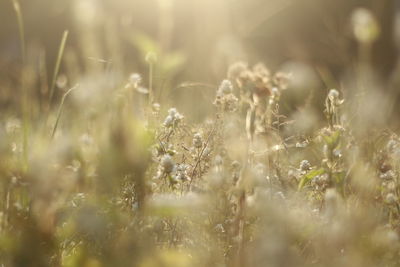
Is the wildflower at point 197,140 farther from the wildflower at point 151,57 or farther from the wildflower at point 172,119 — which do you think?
the wildflower at point 151,57

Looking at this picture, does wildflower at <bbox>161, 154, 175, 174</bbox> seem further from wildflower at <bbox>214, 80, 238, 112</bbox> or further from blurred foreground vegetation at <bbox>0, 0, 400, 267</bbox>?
wildflower at <bbox>214, 80, 238, 112</bbox>

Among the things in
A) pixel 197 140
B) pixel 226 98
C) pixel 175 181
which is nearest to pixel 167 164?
pixel 175 181

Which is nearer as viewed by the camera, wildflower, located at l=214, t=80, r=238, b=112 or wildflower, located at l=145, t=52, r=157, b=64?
wildflower, located at l=145, t=52, r=157, b=64

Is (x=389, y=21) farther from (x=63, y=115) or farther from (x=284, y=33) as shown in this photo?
(x=63, y=115)

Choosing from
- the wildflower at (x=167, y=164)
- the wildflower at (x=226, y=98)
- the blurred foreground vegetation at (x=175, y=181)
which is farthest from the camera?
the wildflower at (x=226, y=98)

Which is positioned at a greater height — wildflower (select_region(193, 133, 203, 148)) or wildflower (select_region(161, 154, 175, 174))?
wildflower (select_region(193, 133, 203, 148))

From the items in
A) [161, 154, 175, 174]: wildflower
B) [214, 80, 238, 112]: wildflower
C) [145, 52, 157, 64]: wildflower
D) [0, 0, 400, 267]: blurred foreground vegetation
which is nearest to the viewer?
[0, 0, 400, 267]: blurred foreground vegetation

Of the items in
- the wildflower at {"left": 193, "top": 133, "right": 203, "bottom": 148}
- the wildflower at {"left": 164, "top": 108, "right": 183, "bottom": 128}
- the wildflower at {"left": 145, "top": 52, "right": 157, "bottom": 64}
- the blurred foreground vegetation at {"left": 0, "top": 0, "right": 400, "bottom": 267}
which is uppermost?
the wildflower at {"left": 145, "top": 52, "right": 157, "bottom": 64}

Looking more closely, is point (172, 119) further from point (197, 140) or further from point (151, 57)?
point (151, 57)

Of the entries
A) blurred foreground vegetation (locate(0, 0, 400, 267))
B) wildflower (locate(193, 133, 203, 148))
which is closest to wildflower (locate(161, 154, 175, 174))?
blurred foreground vegetation (locate(0, 0, 400, 267))

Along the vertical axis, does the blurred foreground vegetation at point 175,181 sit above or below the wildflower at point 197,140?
below

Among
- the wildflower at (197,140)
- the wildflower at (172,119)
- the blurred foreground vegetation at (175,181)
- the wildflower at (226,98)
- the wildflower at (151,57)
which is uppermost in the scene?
the wildflower at (151,57)

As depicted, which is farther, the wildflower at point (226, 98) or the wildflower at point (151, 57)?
the wildflower at point (226, 98)

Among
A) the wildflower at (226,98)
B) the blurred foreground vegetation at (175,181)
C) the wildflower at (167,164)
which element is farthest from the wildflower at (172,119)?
the wildflower at (167,164)
